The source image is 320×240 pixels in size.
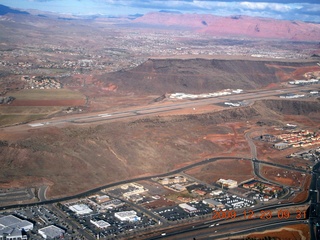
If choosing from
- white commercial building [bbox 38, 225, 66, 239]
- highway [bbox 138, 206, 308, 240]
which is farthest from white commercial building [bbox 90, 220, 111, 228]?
highway [bbox 138, 206, 308, 240]

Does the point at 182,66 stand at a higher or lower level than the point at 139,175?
higher

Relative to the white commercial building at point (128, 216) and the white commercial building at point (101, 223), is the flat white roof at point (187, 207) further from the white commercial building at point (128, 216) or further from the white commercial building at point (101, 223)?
the white commercial building at point (101, 223)

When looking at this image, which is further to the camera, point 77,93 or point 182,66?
point 182,66

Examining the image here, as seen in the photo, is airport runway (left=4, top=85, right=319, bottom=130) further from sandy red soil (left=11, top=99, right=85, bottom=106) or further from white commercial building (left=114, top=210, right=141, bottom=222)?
white commercial building (left=114, top=210, right=141, bottom=222)

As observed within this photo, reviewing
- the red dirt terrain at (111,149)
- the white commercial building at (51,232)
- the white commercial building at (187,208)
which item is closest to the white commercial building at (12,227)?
the white commercial building at (51,232)

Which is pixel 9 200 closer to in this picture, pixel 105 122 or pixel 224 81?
pixel 105 122

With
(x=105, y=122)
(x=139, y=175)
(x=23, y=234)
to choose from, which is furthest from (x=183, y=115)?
(x=23, y=234)

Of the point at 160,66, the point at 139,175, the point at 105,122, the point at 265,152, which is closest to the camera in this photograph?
the point at 139,175
